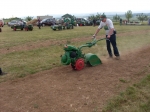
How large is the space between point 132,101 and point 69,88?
158cm

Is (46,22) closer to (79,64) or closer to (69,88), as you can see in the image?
(79,64)

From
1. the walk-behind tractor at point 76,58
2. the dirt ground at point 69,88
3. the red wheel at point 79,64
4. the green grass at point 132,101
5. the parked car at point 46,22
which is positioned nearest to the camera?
the green grass at point 132,101

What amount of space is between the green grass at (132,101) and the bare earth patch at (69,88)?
0.63ft

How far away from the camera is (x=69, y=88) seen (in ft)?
16.3

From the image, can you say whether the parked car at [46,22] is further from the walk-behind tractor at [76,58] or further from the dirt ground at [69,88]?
the walk-behind tractor at [76,58]

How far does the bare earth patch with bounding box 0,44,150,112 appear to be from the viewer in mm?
4152

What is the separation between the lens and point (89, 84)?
5215 mm

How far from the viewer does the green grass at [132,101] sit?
3.95 metres

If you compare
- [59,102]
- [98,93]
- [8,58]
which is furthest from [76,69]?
[8,58]

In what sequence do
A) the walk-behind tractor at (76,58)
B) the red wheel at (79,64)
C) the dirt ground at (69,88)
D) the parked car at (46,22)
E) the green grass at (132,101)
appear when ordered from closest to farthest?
the green grass at (132,101) < the dirt ground at (69,88) < the walk-behind tractor at (76,58) < the red wheel at (79,64) < the parked car at (46,22)

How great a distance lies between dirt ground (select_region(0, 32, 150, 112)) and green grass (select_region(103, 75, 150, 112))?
19 centimetres

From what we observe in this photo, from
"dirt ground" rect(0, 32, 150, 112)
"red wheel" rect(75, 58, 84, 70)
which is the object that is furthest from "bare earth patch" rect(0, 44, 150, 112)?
"red wheel" rect(75, 58, 84, 70)

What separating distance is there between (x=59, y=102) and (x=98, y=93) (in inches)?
39.4

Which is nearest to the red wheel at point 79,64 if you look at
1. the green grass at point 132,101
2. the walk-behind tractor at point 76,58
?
the walk-behind tractor at point 76,58
